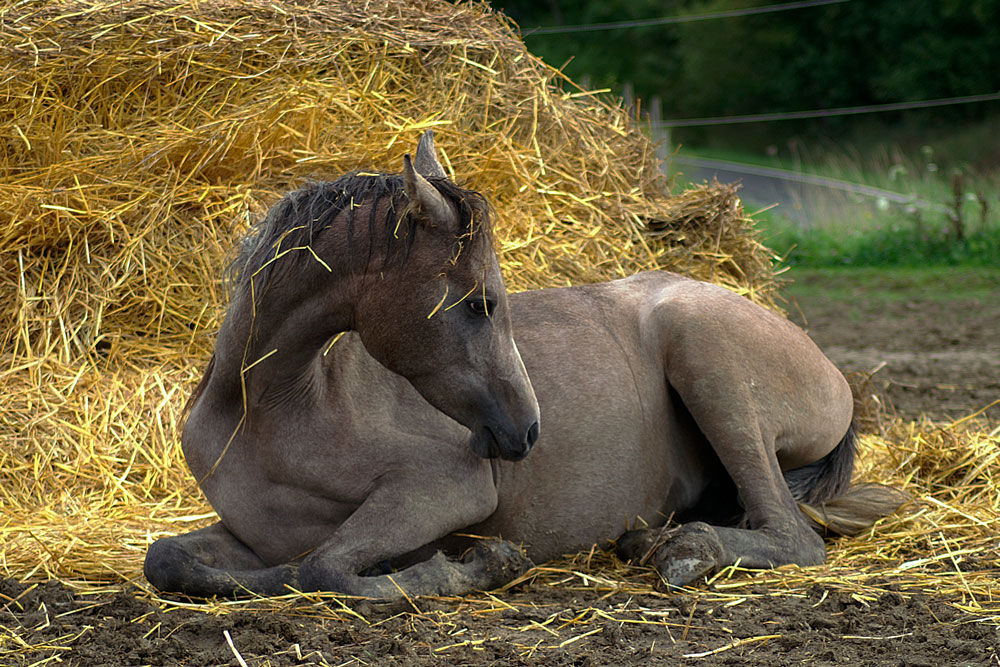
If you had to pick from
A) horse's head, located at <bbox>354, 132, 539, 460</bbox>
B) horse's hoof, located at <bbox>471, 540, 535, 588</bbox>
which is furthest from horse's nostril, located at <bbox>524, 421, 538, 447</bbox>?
horse's hoof, located at <bbox>471, 540, 535, 588</bbox>

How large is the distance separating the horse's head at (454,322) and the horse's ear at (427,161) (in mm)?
167

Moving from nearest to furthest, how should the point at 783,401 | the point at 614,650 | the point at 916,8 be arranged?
the point at 614,650, the point at 783,401, the point at 916,8

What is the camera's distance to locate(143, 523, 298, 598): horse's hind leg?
10.7 feet

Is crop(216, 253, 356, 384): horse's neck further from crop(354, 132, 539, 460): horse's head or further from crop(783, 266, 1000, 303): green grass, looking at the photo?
crop(783, 266, 1000, 303): green grass

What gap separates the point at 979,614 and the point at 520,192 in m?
3.50

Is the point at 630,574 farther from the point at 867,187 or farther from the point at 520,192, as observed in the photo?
the point at 867,187

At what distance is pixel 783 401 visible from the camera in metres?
4.06

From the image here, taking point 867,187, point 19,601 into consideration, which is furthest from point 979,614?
point 867,187

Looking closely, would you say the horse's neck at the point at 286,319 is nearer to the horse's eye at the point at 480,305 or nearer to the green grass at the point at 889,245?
the horse's eye at the point at 480,305

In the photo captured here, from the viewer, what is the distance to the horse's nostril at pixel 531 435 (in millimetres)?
3020

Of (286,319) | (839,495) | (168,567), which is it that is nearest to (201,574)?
(168,567)

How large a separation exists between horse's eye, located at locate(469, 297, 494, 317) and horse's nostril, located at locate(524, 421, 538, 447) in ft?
1.10

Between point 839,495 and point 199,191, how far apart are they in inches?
133

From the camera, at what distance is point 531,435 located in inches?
120
